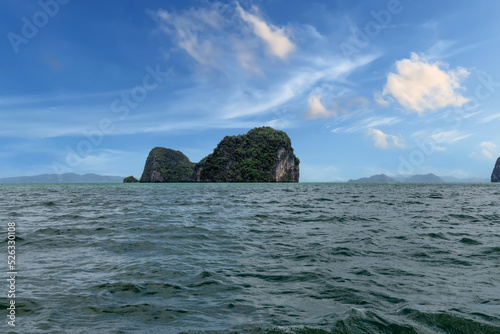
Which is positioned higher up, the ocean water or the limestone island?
the limestone island

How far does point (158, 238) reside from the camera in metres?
10.7

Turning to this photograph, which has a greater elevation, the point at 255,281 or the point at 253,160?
the point at 253,160

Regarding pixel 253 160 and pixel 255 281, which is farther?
pixel 253 160

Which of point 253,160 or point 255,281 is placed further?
point 253,160

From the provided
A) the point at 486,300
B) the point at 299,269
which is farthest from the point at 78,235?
the point at 486,300

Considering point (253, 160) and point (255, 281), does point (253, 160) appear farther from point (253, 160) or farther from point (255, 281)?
point (255, 281)

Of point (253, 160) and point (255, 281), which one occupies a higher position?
point (253, 160)

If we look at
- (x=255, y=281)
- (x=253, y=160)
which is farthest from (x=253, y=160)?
(x=255, y=281)

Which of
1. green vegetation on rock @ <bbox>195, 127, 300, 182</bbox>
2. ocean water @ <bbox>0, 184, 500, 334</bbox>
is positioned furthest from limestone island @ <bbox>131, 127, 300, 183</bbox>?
ocean water @ <bbox>0, 184, 500, 334</bbox>

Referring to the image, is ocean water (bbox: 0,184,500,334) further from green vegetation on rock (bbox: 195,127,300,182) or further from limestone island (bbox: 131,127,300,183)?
limestone island (bbox: 131,127,300,183)

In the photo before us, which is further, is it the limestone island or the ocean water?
the limestone island

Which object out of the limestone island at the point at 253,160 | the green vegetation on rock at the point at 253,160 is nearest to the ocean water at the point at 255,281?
the green vegetation on rock at the point at 253,160

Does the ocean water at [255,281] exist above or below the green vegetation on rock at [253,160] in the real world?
below

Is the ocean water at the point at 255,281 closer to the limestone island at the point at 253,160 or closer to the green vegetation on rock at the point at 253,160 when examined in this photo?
the green vegetation on rock at the point at 253,160
